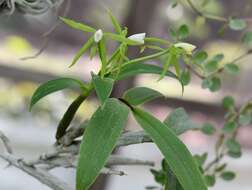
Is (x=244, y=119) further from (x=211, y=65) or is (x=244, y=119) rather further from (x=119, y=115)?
(x=119, y=115)

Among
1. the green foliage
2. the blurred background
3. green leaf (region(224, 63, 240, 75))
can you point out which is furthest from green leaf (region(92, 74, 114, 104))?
the blurred background

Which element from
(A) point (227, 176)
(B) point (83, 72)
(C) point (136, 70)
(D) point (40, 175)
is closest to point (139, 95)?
(C) point (136, 70)

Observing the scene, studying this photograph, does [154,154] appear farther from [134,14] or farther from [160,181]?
[160,181]

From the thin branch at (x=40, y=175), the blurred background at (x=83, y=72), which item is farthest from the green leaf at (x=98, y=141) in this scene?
the blurred background at (x=83, y=72)

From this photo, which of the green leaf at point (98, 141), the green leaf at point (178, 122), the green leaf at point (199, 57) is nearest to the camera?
the green leaf at point (98, 141)

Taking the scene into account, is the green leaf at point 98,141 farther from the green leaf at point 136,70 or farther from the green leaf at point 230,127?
the green leaf at point 230,127

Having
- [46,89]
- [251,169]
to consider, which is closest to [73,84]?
[46,89]
